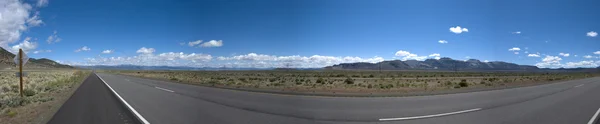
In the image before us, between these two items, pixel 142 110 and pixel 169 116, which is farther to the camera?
pixel 142 110

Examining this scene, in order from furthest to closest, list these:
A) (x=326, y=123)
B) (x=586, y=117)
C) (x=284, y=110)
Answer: (x=284, y=110)
(x=586, y=117)
(x=326, y=123)

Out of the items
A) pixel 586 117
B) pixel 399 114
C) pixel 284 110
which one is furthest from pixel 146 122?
pixel 586 117

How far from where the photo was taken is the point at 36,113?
37.0 feet

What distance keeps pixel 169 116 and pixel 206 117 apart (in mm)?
1225

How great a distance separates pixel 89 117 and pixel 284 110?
5.69 metres

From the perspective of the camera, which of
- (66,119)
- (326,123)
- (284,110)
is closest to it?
(326,123)

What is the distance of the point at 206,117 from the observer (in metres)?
9.38

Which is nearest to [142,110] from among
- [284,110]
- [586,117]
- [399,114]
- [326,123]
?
[284,110]

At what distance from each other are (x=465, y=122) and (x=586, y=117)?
15.0 feet

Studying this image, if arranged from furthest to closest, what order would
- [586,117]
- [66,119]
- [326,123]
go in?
[586,117] < [66,119] < [326,123]

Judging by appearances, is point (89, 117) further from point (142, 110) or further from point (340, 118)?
point (340, 118)

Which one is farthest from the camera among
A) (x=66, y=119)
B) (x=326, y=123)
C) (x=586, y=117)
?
(x=586, y=117)

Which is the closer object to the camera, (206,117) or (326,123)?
(326,123)

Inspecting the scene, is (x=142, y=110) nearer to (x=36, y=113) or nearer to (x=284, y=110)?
(x=36, y=113)
